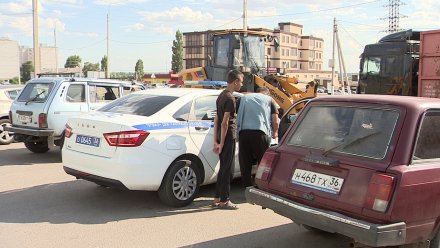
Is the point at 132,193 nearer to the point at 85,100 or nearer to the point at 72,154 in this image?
the point at 72,154

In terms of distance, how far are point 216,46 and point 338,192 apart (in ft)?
42.6

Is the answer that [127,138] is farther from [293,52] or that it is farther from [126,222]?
[293,52]

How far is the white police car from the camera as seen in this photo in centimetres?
583

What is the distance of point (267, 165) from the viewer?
4738mm

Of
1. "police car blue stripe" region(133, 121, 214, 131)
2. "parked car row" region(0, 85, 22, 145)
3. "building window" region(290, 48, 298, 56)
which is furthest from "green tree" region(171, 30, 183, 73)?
"police car blue stripe" region(133, 121, 214, 131)

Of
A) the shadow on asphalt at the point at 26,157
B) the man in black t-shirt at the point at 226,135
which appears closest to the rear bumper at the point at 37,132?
the shadow on asphalt at the point at 26,157

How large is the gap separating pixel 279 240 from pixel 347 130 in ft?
5.20

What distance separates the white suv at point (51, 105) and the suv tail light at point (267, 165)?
5.84 meters

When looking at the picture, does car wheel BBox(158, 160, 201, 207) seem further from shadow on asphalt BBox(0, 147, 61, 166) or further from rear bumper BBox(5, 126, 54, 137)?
shadow on asphalt BBox(0, 147, 61, 166)

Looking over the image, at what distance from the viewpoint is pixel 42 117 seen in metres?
9.35

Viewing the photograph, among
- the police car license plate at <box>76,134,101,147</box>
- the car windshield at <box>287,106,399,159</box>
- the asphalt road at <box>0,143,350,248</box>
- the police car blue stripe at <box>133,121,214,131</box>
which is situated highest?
the car windshield at <box>287,106,399,159</box>

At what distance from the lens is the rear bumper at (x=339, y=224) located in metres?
3.58

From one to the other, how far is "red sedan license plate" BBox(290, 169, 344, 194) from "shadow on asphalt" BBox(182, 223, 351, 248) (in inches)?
38.8

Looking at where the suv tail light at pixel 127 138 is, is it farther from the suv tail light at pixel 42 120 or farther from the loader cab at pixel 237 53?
the loader cab at pixel 237 53
